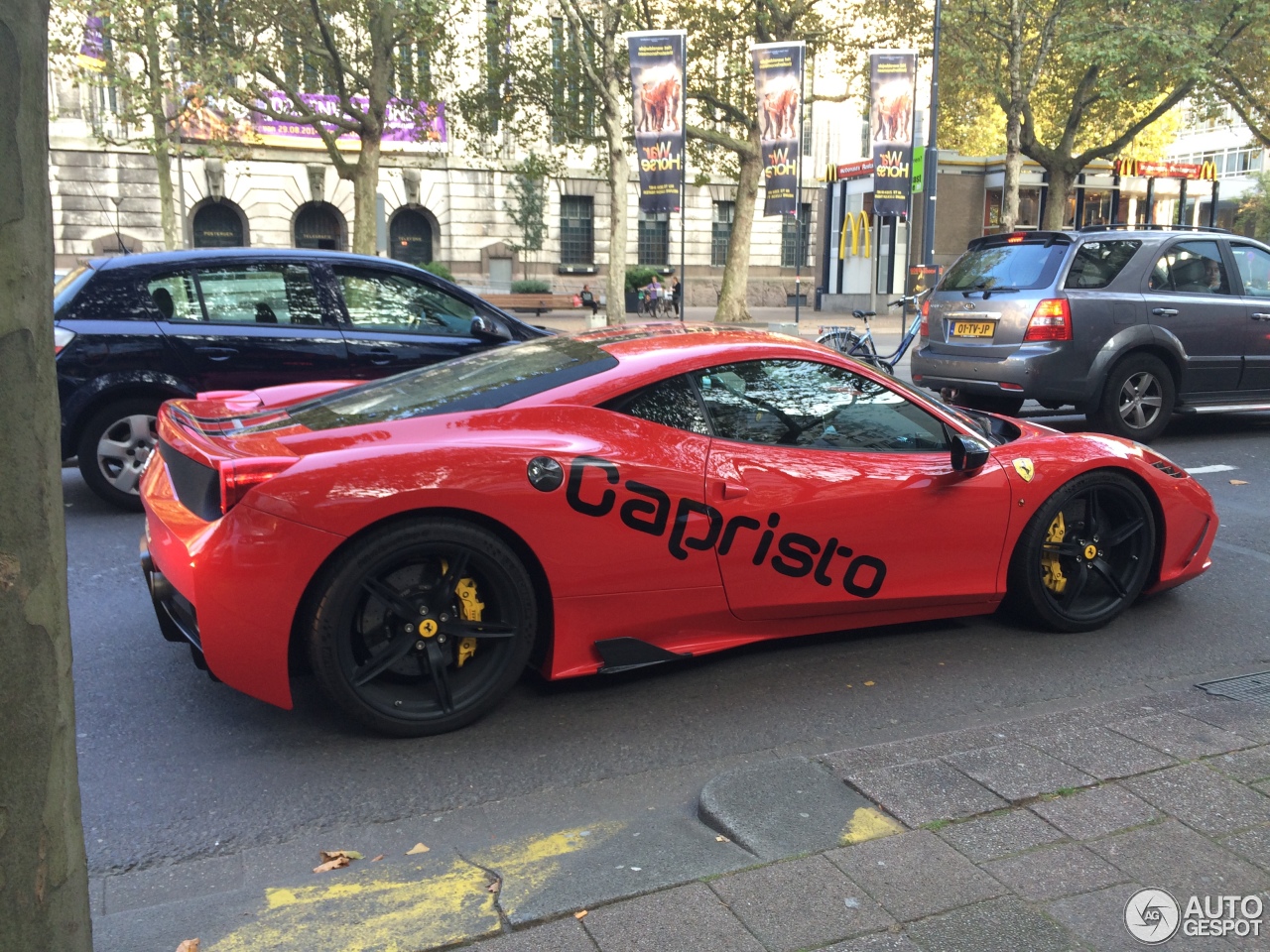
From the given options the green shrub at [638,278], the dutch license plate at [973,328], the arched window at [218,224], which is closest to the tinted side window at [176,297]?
the dutch license plate at [973,328]

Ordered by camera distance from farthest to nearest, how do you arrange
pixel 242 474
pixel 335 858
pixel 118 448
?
pixel 118 448 < pixel 242 474 < pixel 335 858

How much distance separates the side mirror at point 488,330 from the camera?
26.0 ft

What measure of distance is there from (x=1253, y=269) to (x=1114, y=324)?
1871mm

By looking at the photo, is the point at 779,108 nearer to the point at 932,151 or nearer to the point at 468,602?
the point at 932,151

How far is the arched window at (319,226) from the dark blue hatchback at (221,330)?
33037mm

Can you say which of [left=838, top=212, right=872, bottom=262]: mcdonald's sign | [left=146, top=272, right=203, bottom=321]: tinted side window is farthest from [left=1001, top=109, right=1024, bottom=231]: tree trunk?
[left=146, top=272, right=203, bottom=321]: tinted side window

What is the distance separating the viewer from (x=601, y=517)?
3.85 m

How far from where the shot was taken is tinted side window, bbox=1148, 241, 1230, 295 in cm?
960

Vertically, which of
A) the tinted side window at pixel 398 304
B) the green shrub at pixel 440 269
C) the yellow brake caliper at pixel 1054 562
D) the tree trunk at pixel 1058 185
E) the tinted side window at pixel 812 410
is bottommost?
the yellow brake caliper at pixel 1054 562

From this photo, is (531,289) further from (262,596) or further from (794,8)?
(262,596)

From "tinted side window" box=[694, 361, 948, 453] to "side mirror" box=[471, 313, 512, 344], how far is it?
152 inches

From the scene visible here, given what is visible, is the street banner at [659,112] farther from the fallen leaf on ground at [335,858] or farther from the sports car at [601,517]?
the fallen leaf on ground at [335,858]

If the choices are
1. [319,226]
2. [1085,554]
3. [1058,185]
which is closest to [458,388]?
[1085,554]

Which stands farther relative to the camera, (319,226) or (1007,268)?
(319,226)
